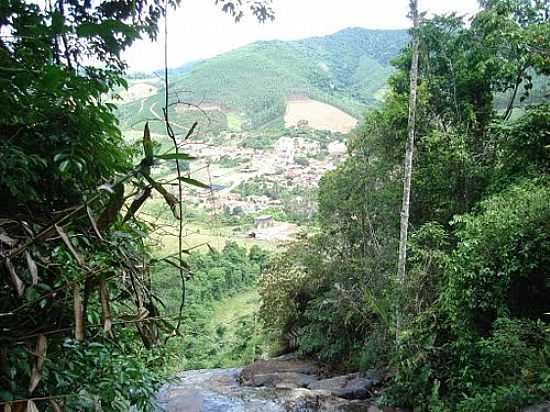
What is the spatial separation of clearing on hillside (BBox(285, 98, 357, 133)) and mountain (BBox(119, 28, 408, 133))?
2.13 ft

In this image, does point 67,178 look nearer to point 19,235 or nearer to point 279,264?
point 19,235

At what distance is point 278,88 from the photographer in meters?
49.9

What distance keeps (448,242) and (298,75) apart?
47.9 meters

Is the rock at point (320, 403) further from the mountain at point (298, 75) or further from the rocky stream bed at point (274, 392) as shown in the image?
the mountain at point (298, 75)

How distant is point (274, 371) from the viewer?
11.5m

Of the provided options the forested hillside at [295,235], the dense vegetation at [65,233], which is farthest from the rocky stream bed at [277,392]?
the dense vegetation at [65,233]

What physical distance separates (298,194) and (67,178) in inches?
1040

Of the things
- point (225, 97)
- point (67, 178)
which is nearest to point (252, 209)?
point (225, 97)

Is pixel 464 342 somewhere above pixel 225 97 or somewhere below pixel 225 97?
below

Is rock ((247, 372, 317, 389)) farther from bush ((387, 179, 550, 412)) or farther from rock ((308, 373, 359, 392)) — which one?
bush ((387, 179, 550, 412))

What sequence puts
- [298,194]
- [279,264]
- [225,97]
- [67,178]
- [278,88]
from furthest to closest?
1. [278,88]
2. [225,97]
3. [298,194]
4. [279,264]
5. [67,178]

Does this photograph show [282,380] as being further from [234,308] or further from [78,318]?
[234,308]

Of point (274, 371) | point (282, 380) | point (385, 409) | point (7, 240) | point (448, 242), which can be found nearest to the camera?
point (7, 240)

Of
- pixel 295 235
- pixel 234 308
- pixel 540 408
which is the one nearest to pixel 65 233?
pixel 540 408
